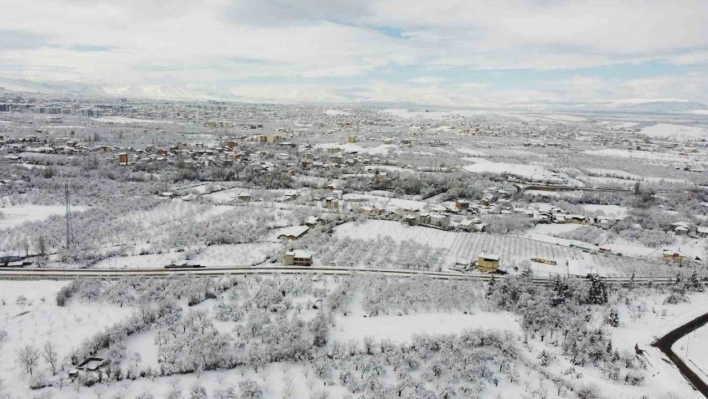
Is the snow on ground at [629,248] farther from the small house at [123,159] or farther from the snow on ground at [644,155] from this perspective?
the snow on ground at [644,155]

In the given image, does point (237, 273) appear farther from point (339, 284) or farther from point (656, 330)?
point (656, 330)

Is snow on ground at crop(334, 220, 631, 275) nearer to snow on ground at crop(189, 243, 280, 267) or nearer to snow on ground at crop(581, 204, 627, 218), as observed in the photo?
snow on ground at crop(189, 243, 280, 267)

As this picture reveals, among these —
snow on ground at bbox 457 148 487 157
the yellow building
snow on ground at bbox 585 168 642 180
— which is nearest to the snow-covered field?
snow on ground at bbox 585 168 642 180

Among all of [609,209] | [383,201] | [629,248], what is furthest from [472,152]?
[629,248]

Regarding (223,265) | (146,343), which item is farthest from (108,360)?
(223,265)

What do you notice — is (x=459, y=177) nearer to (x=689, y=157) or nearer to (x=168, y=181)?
(x=168, y=181)

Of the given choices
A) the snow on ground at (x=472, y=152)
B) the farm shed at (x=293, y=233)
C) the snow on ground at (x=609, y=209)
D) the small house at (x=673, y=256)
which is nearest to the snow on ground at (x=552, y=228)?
Result: the snow on ground at (x=609, y=209)
